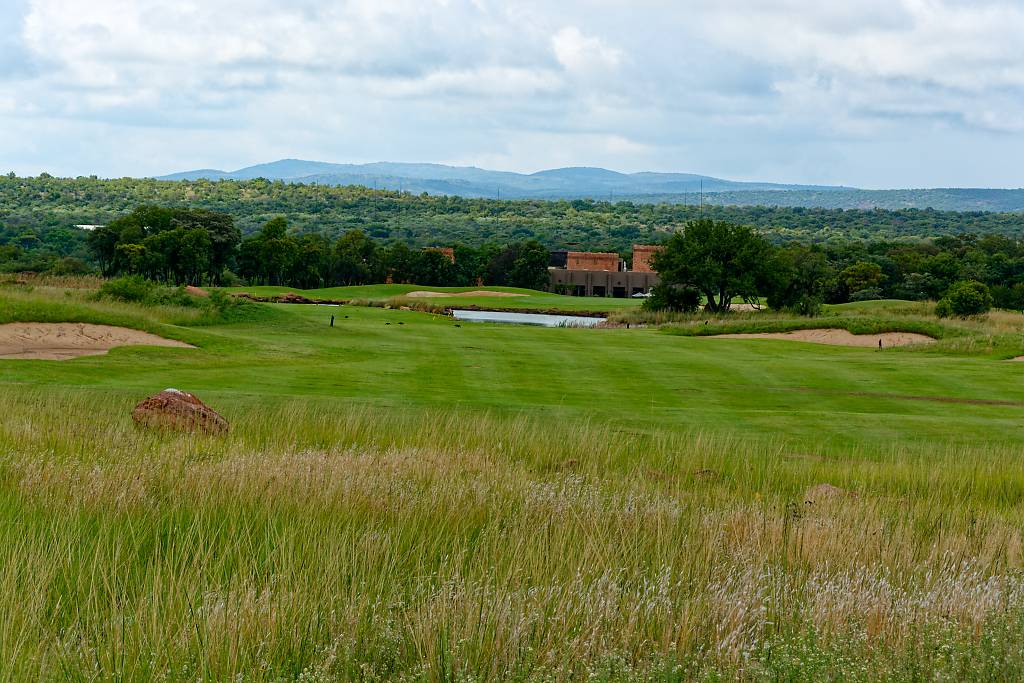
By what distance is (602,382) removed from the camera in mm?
22531

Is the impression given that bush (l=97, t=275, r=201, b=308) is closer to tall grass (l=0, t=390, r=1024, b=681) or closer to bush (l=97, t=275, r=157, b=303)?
bush (l=97, t=275, r=157, b=303)

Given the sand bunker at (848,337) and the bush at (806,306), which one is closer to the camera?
the sand bunker at (848,337)

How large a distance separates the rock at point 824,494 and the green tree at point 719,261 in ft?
160

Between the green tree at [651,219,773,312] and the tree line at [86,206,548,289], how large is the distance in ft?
115

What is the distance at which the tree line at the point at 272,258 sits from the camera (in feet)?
257

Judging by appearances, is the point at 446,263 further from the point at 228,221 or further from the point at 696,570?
the point at 696,570

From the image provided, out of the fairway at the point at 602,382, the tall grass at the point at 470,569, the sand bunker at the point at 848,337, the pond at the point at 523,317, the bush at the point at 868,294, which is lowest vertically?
the pond at the point at 523,317

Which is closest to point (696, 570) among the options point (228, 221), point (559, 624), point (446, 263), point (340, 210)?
point (559, 624)

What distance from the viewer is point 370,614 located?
5.51 m

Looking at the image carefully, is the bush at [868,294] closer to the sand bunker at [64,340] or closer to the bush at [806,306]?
the bush at [806,306]

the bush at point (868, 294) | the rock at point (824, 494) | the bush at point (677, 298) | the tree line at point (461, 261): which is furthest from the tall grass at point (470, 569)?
the bush at point (868, 294)

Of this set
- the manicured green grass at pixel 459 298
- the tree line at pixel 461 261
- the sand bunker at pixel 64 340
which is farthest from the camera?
the manicured green grass at pixel 459 298

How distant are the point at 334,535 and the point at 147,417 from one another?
20.3 ft

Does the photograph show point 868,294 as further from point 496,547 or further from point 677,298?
point 496,547
